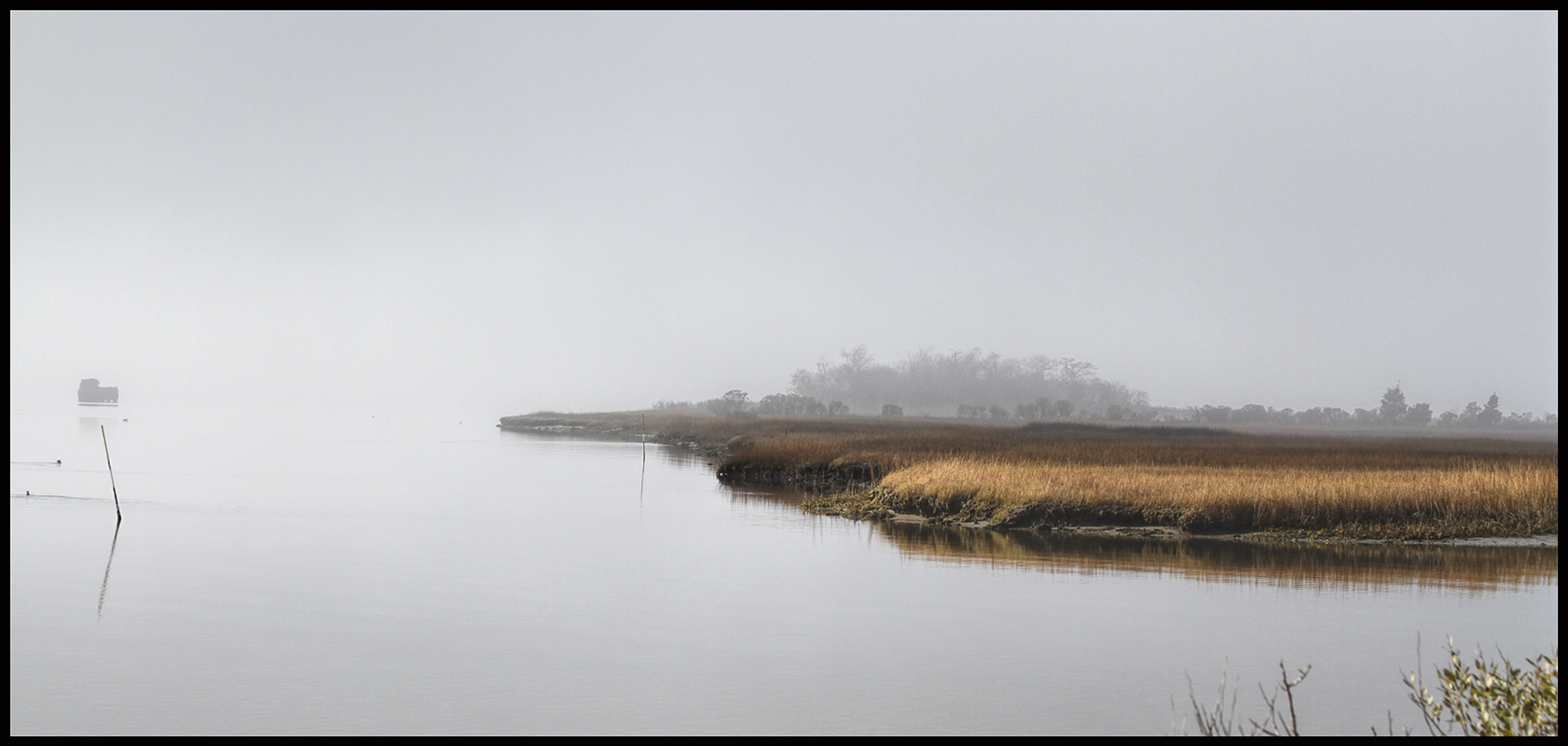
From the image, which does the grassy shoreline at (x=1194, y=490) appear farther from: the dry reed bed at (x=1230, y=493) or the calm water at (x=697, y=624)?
the calm water at (x=697, y=624)

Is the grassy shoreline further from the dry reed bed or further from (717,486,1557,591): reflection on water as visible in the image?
(717,486,1557,591): reflection on water

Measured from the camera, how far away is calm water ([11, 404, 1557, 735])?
10.8 meters

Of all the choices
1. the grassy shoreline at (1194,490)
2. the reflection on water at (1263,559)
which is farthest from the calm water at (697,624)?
the grassy shoreline at (1194,490)

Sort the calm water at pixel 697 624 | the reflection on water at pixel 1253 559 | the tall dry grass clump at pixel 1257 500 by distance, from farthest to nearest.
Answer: the tall dry grass clump at pixel 1257 500 → the reflection on water at pixel 1253 559 → the calm water at pixel 697 624

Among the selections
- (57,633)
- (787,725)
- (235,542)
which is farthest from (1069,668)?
(235,542)

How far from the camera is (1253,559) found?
20.0 metres

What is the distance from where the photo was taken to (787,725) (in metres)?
10.4

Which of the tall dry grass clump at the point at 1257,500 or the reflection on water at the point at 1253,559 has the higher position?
the tall dry grass clump at the point at 1257,500

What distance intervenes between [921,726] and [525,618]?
680cm

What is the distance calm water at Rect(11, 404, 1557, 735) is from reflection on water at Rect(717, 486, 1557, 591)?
9cm

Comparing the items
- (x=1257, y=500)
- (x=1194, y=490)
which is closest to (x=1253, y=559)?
(x=1257, y=500)

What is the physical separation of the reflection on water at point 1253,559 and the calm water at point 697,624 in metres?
0.09

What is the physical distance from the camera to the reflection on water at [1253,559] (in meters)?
18.0
